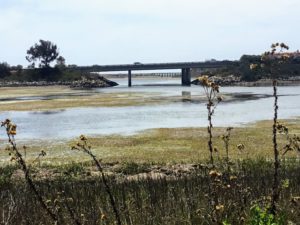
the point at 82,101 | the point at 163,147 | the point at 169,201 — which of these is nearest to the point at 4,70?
the point at 82,101

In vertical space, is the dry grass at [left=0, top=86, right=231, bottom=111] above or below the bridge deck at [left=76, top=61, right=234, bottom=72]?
below

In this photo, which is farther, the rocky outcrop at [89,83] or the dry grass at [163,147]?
the rocky outcrop at [89,83]

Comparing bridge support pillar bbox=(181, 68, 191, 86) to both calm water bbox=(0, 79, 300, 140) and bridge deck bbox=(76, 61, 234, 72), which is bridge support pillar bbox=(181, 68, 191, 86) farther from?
calm water bbox=(0, 79, 300, 140)

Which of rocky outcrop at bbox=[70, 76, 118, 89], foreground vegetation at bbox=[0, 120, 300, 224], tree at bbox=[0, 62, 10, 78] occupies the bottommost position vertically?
rocky outcrop at bbox=[70, 76, 118, 89]

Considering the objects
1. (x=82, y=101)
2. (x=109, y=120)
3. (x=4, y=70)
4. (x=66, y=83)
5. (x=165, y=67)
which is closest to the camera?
(x=109, y=120)

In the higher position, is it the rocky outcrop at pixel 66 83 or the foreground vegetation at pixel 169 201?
the foreground vegetation at pixel 169 201

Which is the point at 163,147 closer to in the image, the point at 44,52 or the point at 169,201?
the point at 169,201

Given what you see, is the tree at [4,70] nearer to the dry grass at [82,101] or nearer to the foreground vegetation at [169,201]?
the dry grass at [82,101]

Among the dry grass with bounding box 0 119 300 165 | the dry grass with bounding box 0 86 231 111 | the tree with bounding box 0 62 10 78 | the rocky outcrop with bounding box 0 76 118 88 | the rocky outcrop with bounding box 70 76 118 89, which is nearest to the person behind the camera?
the dry grass with bounding box 0 119 300 165

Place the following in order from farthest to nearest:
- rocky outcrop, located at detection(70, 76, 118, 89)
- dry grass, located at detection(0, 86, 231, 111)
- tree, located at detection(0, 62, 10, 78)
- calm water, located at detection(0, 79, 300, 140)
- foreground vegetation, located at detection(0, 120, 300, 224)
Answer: tree, located at detection(0, 62, 10, 78)
rocky outcrop, located at detection(70, 76, 118, 89)
dry grass, located at detection(0, 86, 231, 111)
calm water, located at detection(0, 79, 300, 140)
foreground vegetation, located at detection(0, 120, 300, 224)

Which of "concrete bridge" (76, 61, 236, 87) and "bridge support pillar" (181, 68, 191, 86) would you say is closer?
"concrete bridge" (76, 61, 236, 87)

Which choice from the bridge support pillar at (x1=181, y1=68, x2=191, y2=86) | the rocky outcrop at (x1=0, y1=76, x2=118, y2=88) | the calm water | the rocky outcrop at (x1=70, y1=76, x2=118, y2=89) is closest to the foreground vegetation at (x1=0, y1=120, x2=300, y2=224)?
the calm water

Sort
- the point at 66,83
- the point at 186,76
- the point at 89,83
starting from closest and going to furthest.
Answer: the point at 66,83 < the point at 89,83 < the point at 186,76

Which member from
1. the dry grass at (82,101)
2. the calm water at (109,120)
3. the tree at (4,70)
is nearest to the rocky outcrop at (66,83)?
the tree at (4,70)
